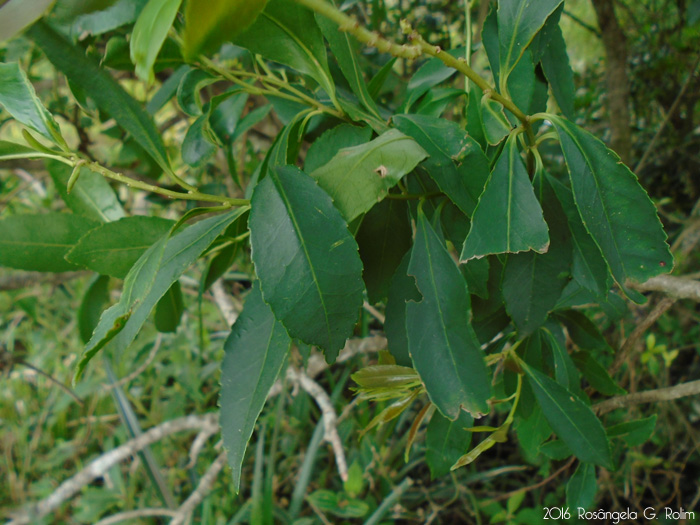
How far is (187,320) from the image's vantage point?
159 centimetres

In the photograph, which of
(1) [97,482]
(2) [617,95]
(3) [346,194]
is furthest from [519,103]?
(1) [97,482]

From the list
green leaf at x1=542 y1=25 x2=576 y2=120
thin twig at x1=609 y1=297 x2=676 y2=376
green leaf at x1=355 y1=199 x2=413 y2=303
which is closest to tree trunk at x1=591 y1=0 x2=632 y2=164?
thin twig at x1=609 y1=297 x2=676 y2=376

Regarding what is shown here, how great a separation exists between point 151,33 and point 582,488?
60 cm

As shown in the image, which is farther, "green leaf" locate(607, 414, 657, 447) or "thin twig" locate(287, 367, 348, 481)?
"thin twig" locate(287, 367, 348, 481)

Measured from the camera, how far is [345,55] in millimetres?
399

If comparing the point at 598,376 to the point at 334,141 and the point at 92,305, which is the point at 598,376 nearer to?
the point at 334,141

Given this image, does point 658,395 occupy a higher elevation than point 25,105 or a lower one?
lower

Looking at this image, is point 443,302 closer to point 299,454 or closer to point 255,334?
point 255,334

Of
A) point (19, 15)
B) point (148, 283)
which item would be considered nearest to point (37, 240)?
point (148, 283)

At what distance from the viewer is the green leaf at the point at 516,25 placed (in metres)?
0.34

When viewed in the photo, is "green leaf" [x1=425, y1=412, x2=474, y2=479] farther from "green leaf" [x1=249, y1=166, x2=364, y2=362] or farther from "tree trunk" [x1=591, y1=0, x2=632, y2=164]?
"tree trunk" [x1=591, y1=0, x2=632, y2=164]

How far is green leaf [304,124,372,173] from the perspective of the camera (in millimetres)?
413

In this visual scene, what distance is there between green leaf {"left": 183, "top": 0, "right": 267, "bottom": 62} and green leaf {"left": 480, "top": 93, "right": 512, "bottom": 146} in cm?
23

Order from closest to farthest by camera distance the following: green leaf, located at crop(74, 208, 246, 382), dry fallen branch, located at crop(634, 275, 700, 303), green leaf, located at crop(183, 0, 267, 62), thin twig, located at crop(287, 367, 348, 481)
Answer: green leaf, located at crop(183, 0, 267, 62) < green leaf, located at crop(74, 208, 246, 382) < dry fallen branch, located at crop(634, 275, 700, 303) < thin twig, located at crop(287, 367, 348, 481)
